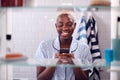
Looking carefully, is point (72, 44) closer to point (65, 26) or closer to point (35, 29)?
point (65, 26)

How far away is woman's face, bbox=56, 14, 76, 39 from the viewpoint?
3.66ft

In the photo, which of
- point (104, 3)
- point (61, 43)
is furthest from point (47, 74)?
point (104, 3)

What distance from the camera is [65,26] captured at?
1.11 m

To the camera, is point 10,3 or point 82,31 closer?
point 10,3

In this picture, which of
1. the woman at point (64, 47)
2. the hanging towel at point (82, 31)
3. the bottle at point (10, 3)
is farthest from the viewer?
the hanging towel at point (82, 31)

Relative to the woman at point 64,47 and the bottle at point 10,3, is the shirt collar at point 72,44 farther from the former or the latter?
the bottle at point 10,3

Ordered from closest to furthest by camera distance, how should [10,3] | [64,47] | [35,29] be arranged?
1. [10,3]
2. [64,47]
3. [35,29]

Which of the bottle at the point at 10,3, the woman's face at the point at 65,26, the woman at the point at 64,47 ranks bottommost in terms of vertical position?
the woman at the point at 64,47

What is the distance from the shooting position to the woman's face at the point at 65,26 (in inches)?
44.0

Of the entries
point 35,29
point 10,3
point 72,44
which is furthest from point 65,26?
point 10,3

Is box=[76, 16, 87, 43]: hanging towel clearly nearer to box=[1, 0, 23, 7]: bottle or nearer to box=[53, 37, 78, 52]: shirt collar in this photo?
box=[53, 37, 78, 52]: shirt collar

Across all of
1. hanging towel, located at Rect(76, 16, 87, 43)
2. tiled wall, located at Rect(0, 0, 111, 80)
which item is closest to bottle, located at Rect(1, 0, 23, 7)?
tiled wall, located at Rect(0, 0, 111, 80)

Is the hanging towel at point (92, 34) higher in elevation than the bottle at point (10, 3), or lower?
lower

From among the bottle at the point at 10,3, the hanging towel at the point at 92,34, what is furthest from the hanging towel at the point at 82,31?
the bottle at the point at 10,3
